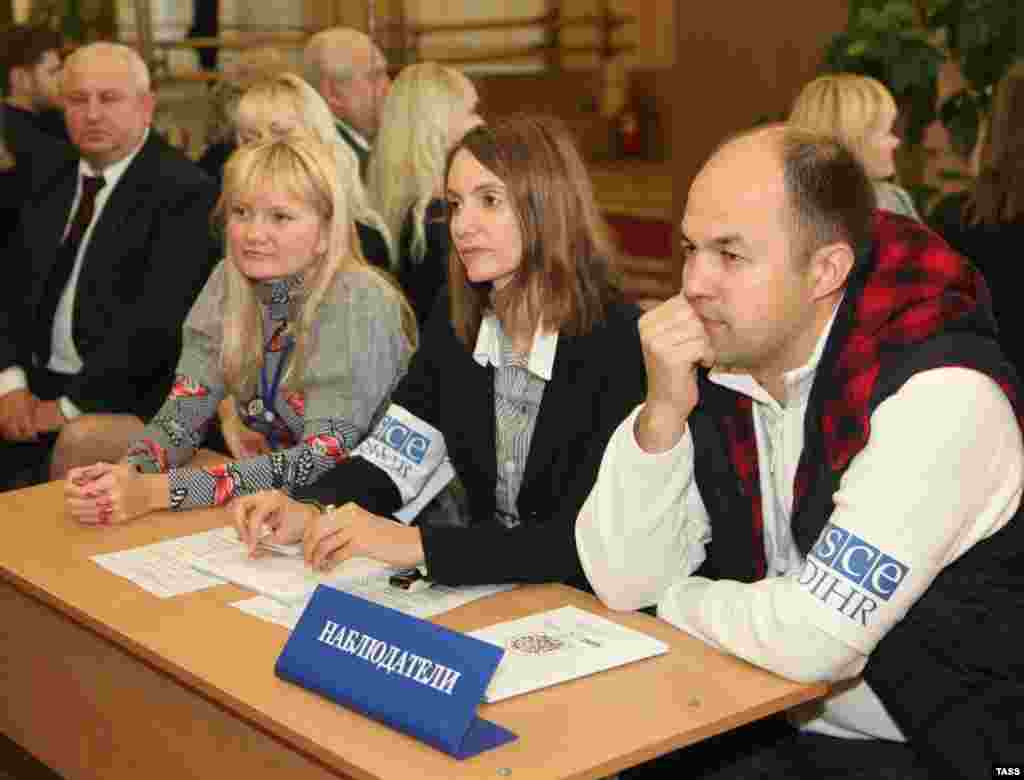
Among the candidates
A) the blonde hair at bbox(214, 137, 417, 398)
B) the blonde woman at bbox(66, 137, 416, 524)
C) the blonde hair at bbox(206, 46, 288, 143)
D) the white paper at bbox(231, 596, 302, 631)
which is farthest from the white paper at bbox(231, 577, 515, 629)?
the blonde hair at bbox(206, 46, 288, 143)

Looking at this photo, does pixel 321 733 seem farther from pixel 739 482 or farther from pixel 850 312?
pixel 850 312

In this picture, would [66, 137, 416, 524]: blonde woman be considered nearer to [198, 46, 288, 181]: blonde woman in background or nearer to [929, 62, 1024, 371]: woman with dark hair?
[929, 62, 1024, 371]: woman with dark hair

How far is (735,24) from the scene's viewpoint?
22.0ft

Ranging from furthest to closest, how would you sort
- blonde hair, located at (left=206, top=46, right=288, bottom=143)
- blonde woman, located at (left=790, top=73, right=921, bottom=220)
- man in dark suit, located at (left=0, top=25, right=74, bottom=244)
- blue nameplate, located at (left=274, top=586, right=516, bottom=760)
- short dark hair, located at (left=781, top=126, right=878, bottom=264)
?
blonde hair, located at (left=206, top=46, right=288, bottom=143), man in dark suit, located at (left=0, top=25, right=74, bottom=244), blonde woman, located at (left=790, top=73, right=921, bottom=220), short dark hair, located at (left=781, top=126, right=878, bottom=264), blue nameplate, located at (left=274, top=586, right=516, bottom=760)

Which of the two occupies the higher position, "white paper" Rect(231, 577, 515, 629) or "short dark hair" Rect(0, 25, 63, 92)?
"short dark hair" Rect(0, 25, 63, 92)

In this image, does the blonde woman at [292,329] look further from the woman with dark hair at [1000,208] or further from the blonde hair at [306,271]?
the woman with dark hair at [1000,208]

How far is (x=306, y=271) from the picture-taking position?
329 cm

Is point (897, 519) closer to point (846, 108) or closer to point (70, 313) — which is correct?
point (846, 108)

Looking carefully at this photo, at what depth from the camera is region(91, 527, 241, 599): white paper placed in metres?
2.47

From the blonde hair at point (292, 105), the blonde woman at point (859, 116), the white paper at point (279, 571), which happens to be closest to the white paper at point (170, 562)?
the white paper at point (279, 571)

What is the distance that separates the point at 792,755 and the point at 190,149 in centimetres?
581

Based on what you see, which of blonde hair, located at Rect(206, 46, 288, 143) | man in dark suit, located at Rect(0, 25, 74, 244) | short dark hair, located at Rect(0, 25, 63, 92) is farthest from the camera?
short dark hair, located at Rect(0, 25, 63, 92)

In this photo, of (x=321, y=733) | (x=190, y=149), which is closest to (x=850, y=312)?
(x=321, y=733)

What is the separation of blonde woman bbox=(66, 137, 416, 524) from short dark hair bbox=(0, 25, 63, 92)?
375 centimetres
